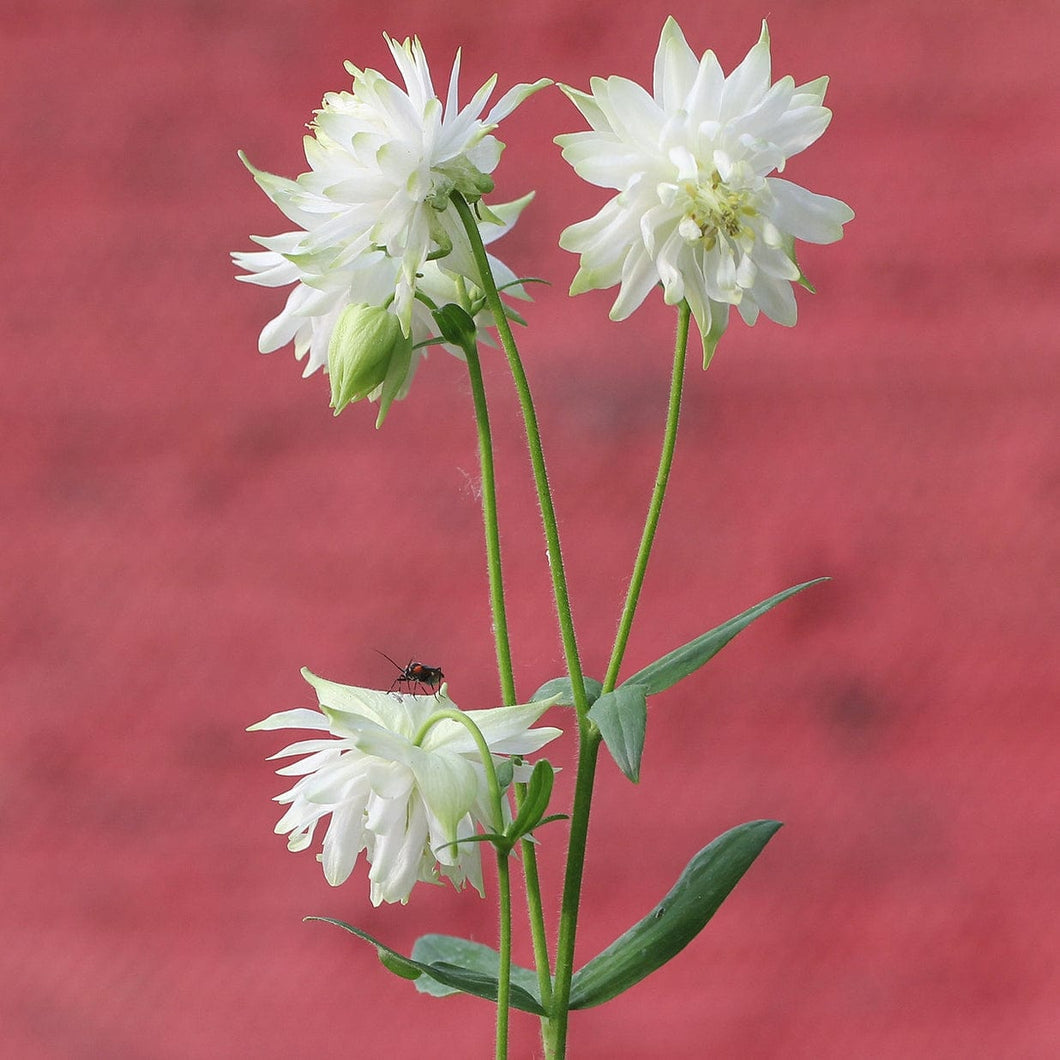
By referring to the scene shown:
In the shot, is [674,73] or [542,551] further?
[542,551]

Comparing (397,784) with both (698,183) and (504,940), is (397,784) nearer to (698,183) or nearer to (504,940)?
(504,940)

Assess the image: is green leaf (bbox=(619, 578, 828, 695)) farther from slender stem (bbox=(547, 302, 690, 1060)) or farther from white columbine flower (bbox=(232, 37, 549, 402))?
white columbine flower (bbox=(232, 37, 549, 402))

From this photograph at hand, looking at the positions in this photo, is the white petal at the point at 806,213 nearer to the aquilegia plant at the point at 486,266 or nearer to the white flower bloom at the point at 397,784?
the aquilegia plant at the point at 486,266

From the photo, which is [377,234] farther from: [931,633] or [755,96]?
[931,633]

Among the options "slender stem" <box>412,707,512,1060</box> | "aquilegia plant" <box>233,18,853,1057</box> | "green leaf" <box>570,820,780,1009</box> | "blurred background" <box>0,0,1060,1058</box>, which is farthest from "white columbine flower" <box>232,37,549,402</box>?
"blurred background" <box>0,0,1060,1058</box>

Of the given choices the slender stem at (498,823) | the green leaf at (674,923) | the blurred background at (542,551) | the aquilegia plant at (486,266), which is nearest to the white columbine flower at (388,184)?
the aquilegia plant at (486,266)

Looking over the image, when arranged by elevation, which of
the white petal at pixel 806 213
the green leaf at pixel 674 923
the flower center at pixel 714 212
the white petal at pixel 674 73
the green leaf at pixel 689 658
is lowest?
the green leaf at pixel 674 923

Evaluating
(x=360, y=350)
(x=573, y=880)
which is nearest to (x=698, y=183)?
(x=360, y=350)
